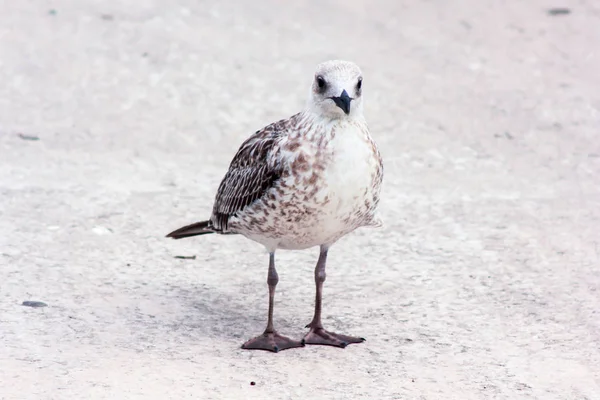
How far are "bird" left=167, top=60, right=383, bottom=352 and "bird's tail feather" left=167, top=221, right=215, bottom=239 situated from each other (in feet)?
2.29

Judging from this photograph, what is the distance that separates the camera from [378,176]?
19.0 feet

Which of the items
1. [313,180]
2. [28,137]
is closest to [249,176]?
[313,180]

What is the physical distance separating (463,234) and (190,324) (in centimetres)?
253

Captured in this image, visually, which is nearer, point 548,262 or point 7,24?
point 548,262

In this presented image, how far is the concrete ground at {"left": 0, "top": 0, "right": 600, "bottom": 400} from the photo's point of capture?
5688mm

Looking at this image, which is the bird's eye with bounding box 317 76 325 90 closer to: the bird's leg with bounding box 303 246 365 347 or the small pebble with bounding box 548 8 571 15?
the bird's leg with bounding box 303 246 365 347

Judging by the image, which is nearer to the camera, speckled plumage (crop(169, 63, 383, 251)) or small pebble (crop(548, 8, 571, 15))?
speckled plumage (crop(169, 63, 383, 251))

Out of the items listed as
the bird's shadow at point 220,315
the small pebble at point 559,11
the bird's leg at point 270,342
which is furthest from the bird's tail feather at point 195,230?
the small pebble at point 559,11

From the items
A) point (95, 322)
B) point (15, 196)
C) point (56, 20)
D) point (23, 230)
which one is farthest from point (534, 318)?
point (56, 20)

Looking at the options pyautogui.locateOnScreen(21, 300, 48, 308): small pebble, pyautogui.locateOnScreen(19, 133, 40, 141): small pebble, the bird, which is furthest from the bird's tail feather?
pyautogui.locateOnScreen(19, 133, 40, 141): small pebble

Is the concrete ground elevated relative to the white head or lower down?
lower down

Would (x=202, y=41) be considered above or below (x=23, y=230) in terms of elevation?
above

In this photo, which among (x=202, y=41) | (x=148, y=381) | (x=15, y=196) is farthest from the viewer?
(x=202, y=41)

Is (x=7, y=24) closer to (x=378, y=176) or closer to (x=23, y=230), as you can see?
(x=23, y=230)
